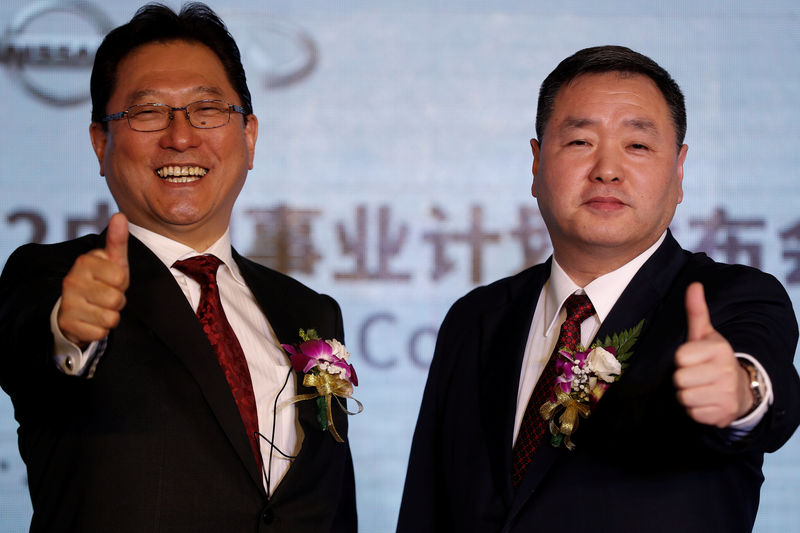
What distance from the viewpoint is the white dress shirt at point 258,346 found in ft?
6.41

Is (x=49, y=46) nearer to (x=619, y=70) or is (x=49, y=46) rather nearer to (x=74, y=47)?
(x=74, y=47)

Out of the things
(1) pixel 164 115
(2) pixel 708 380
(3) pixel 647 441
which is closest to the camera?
(2) pixel 708 380

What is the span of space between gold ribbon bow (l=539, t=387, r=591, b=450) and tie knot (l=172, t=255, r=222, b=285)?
0.81m

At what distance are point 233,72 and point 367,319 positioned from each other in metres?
1.62

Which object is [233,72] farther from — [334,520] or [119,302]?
[334,520]

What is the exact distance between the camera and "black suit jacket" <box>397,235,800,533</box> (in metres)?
1.61

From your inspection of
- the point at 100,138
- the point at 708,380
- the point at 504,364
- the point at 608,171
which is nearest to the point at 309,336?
the point at 504,364

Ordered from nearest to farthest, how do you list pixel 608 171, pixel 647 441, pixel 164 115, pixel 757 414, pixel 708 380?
pixel 708 380 → pixel 757 414 → pixel 647 441 → pixel 608 171 → pixel 164 115

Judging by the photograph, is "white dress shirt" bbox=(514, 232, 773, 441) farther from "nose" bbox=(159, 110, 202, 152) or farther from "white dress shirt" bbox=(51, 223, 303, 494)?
"nose" bbox=(159, 110, 202, 152)

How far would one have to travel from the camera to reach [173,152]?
77.2 inches

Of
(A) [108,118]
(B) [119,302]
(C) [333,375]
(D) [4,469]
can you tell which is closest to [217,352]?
(C) [333,375]

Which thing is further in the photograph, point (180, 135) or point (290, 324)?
point (290, 324)

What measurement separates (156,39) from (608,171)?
1099 mm

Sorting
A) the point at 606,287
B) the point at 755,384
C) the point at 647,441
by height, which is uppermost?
the point at 606,287
